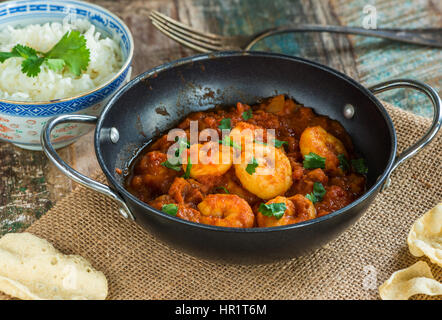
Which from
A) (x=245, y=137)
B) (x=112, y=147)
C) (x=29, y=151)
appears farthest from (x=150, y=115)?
(x=29, y=151)

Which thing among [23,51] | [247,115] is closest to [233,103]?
[247,115]

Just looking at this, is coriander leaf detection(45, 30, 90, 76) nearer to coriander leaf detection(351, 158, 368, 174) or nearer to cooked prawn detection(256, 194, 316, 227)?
cooked prawn detection(256, 194, 316, 227)

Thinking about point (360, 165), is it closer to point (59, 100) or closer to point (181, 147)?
point (181, 147)

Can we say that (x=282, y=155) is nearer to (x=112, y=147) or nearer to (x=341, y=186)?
(x=341, y=186)

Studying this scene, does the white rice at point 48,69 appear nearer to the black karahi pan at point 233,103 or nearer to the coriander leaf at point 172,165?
the black karahi pan at point 233,103

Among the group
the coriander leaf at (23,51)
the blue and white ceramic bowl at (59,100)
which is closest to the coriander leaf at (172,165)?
the blue and white ceramic bowl at (59,100)
